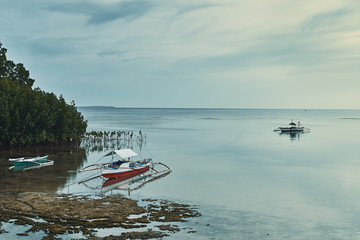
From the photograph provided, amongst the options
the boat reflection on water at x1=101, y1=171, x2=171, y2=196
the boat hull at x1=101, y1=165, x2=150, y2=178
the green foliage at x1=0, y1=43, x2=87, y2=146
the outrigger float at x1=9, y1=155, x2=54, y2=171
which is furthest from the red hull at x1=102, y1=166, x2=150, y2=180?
the green foliage at x1=0, y1=43, x2=87, y2=146

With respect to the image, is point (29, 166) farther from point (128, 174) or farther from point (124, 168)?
point (128, 174)

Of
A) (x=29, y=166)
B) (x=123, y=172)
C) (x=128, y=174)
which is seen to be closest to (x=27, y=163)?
(x=29, y=166)

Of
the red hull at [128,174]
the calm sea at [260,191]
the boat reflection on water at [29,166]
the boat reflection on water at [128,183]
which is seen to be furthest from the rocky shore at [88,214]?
the boat reflection on water at [29,166]

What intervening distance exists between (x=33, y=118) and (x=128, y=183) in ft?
82.3

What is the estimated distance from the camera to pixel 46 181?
34.4 m

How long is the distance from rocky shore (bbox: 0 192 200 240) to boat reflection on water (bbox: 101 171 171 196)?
14.4 ft

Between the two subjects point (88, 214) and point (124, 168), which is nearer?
point (88, 214)

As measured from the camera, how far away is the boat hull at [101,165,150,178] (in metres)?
36.7

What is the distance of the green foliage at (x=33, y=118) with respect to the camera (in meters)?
50.3

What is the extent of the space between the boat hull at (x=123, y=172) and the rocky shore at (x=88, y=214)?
8045 mm

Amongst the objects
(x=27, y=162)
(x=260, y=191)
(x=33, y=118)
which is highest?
(x=33, y=118)

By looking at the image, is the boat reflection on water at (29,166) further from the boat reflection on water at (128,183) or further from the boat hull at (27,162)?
the boat reflection on water at (128,183)

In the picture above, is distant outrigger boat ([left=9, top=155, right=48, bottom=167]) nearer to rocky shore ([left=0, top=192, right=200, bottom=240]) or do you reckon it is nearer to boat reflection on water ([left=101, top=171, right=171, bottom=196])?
boat reflection on water ([left=101, top=171, right=171, bottom=196])

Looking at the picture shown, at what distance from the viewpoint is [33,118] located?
2100 inches
